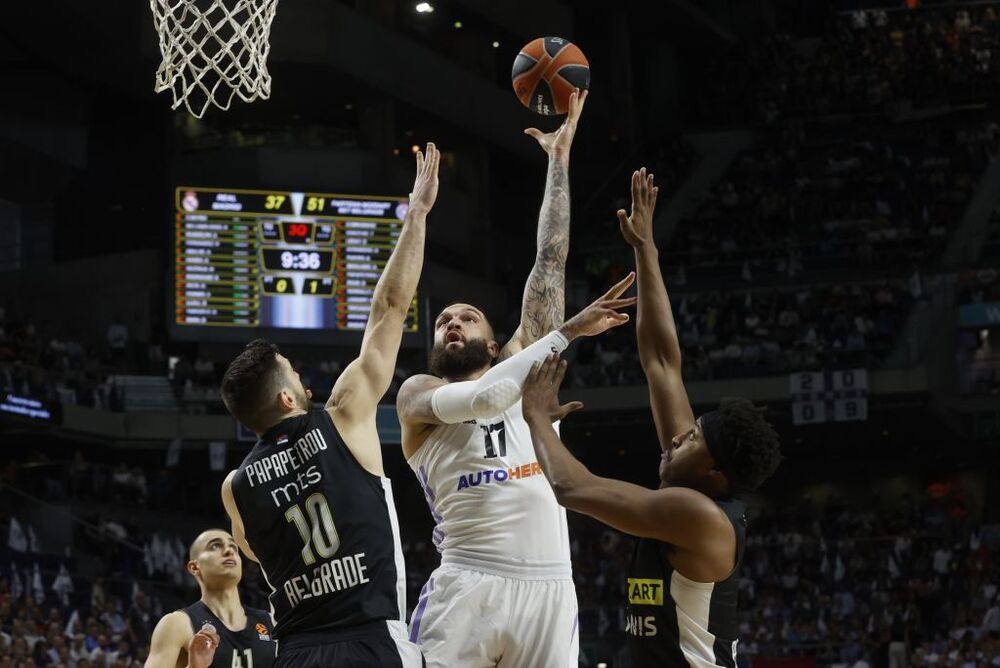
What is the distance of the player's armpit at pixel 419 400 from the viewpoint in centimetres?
563

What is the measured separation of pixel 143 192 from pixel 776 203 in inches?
492

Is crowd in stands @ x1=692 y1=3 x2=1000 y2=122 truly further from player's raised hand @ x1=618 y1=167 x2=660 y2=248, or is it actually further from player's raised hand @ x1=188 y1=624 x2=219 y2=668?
player's raised hand @ x1=188 y1=624 x2=219 y2=668

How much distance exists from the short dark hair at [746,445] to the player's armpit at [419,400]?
4.47ft

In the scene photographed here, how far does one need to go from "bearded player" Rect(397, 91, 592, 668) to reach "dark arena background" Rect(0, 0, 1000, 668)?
1261cm

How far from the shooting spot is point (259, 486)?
495 cm

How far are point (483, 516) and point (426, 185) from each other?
1.36 meters

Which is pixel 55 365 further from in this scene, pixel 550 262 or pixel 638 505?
pixel 638 505

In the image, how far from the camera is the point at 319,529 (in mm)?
4855

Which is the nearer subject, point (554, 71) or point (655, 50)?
point (554, 71)

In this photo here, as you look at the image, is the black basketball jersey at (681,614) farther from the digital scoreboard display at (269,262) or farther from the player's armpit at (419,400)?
the digital scoreboard display at (269,262)

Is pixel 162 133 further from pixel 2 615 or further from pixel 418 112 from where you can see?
pixel 2 615

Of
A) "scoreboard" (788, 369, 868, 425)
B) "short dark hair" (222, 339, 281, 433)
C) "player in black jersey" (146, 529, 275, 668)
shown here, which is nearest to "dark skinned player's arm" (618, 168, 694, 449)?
"short dark hair" (222, 339, 281, 433)

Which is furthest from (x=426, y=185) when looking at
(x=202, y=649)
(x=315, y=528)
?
(x=202, y=649)

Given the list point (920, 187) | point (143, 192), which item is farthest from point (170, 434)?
point (920, 187)
